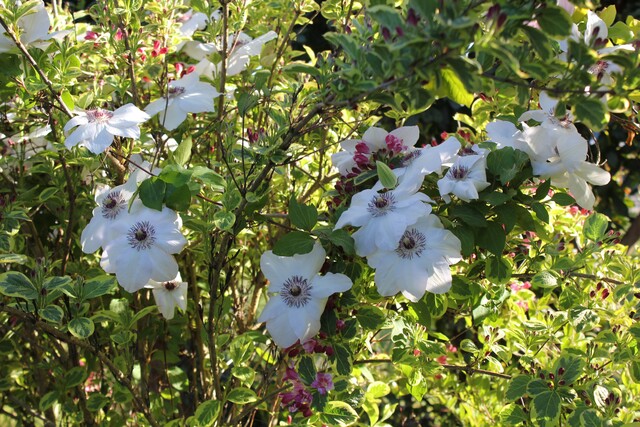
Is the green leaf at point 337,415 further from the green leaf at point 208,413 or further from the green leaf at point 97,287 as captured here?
the green leaf at point 97,287

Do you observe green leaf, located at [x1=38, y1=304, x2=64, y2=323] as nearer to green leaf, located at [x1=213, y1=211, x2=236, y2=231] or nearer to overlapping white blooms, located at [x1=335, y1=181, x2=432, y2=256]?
green leaf, located at [x1=213, y1=211, x2=236, y2=231]

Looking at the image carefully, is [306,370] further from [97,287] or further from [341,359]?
[97,287]

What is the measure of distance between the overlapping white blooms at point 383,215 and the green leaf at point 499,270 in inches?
7.7

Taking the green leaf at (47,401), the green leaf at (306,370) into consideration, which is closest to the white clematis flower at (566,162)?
the green leaf at (306,370)

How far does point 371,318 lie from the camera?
43.3 inches

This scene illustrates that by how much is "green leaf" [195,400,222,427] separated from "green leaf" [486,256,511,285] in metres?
0.52

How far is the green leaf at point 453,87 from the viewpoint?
848mm

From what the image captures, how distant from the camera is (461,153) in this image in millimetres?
1155

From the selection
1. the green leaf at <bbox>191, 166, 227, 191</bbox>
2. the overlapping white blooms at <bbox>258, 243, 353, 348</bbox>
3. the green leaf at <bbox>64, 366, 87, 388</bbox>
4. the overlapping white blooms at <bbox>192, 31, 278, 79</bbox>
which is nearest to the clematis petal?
the overlapping white blooms at <bbox>258, 243, 353, 348</bbox>

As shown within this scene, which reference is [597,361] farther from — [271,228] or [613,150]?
[613,150]

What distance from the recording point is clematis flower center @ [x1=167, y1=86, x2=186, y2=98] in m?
Result: 1.30

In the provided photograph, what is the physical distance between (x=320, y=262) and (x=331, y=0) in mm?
663

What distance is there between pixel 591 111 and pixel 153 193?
60 cm

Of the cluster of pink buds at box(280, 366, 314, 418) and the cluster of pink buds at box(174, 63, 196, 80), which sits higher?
the cluster of pink buds at box(174, 63, 196, 80)
